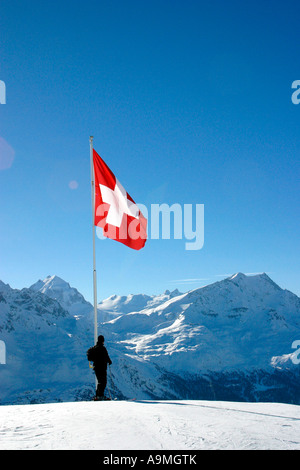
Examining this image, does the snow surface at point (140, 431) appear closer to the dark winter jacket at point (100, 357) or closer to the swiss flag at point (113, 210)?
the dark winter jacket at point (100, 357)

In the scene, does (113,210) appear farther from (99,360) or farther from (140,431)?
(140,431)

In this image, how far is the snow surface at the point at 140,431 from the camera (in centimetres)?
693

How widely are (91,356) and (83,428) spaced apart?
25.8 ft

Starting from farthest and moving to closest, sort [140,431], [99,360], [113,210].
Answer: [113,210] < [99,360] < [140,431]

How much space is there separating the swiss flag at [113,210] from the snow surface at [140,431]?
420 inches

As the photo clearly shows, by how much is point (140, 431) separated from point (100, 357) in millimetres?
8286

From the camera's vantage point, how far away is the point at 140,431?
788 cm

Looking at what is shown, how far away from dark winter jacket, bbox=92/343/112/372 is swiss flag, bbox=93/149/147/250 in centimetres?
613

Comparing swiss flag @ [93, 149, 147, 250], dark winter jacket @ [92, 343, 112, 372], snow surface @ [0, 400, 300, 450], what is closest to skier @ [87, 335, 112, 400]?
dark winter jacket @ [92, 343, 112, 372]

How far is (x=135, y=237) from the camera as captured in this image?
2022cm

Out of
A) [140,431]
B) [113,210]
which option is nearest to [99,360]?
[113,210]
